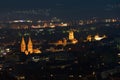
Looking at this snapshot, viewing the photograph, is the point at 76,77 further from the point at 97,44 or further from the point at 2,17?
the point at 2,17

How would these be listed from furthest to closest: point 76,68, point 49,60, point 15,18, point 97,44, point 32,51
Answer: point 15,18, point 97,44, point 32,51, point 49,60, point 76,68

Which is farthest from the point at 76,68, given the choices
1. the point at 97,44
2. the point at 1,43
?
the point at 1,43

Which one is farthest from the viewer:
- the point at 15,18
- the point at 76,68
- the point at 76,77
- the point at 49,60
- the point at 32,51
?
the point at 15,18

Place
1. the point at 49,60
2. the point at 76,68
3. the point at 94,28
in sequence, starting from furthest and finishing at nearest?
the point at 94,28 → the point at 49,60 → the point at 76,68

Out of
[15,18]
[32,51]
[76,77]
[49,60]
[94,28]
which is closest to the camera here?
[76,77]

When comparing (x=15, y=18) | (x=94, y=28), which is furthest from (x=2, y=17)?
(x=94, y=28)

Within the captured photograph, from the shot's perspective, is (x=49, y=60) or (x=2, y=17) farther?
(x=2, y=17)

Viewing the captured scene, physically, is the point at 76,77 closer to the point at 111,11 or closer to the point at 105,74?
the point at 105,74

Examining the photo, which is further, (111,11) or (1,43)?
(111,11)
